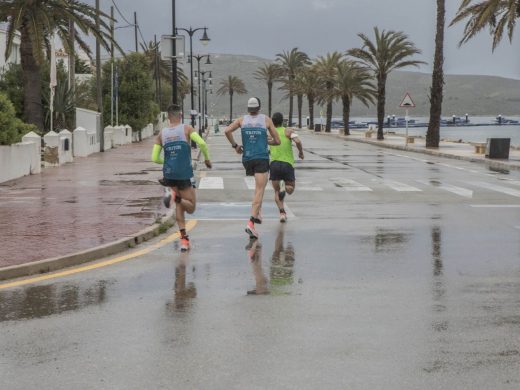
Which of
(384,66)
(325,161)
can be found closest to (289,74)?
(384,66)

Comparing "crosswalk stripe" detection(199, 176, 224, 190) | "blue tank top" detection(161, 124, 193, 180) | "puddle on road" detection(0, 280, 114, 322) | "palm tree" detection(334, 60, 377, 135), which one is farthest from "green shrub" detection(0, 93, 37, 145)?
"palm tree" detection(334, 60, 377, 135)

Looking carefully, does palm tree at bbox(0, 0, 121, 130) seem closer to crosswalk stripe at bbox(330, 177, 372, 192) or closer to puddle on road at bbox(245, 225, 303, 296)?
crosswalk stripe at bbox(330, 177, 372, 192)

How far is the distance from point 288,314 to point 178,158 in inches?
163

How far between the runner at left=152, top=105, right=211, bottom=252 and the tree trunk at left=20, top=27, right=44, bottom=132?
73.0ft

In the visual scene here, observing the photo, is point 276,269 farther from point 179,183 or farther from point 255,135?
point 255,135

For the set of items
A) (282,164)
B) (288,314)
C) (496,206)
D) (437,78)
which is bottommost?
(496,206)

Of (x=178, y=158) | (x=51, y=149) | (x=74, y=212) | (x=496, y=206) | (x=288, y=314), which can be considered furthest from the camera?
(x=51, y=149)

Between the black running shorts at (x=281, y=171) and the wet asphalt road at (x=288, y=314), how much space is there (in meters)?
1.06

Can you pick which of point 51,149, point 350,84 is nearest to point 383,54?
point 350,84

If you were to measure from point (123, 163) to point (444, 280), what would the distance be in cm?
2317

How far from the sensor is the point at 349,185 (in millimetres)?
21859

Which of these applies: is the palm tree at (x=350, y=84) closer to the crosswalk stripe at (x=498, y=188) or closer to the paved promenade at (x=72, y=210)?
the paved promenade at (x=72, y=210)

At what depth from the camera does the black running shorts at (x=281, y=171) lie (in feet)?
47.6

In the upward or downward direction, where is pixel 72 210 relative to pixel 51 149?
upward
